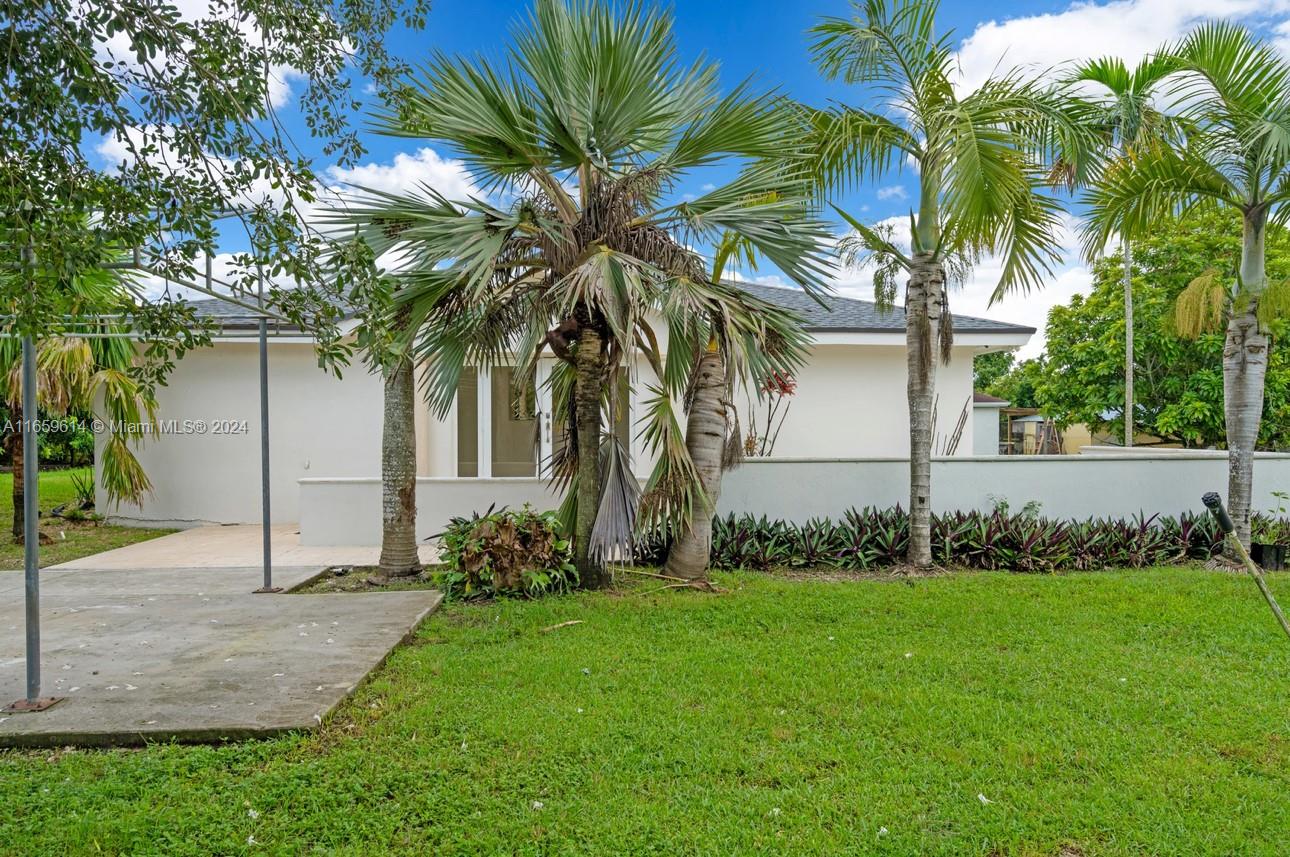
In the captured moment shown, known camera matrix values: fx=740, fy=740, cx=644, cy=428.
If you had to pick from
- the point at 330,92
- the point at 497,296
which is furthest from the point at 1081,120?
the point at 330,92

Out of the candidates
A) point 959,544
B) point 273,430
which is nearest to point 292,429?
point 273,430

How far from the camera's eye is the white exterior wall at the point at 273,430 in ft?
35.8

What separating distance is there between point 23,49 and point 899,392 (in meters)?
11.0

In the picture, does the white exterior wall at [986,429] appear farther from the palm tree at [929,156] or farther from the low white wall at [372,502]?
the low white wall at [372,502]

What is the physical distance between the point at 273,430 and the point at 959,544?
30.9 ft

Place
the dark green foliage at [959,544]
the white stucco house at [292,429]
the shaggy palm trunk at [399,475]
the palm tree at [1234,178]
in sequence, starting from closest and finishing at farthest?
the shaggy palm trunk at [399,475]
the palm tree at [1234,178]
the dark green foliage at [959,544]
the white stucco house at [292,429]

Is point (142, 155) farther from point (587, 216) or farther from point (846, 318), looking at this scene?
point (846, 318)

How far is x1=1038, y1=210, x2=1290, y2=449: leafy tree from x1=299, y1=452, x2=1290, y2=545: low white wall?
35.9 ft

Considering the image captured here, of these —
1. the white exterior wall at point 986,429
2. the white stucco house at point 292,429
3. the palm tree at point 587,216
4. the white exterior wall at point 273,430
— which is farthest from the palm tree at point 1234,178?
the white exterior wall at point 986,429

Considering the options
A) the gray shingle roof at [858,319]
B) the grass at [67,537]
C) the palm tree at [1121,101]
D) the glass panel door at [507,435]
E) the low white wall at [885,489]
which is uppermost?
the palm tree at [1121,101]

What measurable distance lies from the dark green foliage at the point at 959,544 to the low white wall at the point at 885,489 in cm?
42

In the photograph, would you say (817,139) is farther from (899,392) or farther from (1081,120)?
(899,392)

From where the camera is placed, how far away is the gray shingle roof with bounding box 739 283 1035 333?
11.1 metres

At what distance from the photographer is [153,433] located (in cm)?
1086
